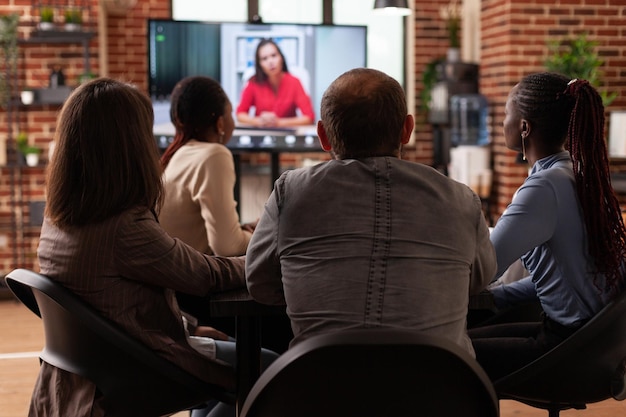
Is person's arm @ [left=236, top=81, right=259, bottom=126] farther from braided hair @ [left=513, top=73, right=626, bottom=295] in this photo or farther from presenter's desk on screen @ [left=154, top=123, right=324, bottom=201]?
braided hair @ [left=513, top=73, right=626, bottom=295]

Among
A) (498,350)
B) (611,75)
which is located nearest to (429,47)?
(611,75)

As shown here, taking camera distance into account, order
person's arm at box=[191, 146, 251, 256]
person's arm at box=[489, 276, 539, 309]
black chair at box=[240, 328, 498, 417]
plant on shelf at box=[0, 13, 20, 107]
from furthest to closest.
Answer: plant on shelf at box=[0, 13, 20, 107] < person's arm at box=[191, 146, 251, 256] < person's arm at box=[489, 276, 539, 309] < black chair at box=[240, 328, 498, 417]

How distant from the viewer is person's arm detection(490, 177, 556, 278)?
1.87 metres

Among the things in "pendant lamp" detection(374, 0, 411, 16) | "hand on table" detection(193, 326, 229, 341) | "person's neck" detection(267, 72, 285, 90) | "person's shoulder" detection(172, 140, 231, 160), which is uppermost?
"pendant lamp" detection(374, 0, 411, 16)

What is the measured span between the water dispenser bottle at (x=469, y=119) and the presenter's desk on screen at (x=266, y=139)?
4.08 ft

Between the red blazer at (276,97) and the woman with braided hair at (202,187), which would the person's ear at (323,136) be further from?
the red blazer at (276,97)

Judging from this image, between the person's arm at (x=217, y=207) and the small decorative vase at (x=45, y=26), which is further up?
the small decorative vase at (x=45, y=26)

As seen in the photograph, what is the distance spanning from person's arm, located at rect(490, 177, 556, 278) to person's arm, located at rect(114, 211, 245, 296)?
25.5 inches

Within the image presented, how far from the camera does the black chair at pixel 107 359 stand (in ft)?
5.67

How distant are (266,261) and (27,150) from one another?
432 centimetres

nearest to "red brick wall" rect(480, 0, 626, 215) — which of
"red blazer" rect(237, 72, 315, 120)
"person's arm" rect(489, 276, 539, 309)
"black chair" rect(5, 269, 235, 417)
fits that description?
"red blazer" rect(237, 72, 315, 120)

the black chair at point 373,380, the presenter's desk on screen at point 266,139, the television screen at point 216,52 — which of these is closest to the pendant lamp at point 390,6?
the television screen at point 216,52

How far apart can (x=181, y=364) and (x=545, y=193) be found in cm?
90

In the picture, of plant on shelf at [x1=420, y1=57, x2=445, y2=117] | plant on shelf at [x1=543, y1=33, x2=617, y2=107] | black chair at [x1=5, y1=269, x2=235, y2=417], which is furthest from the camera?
plant on shelf at [x1=420, y1=57, x2=445, y2=117]
